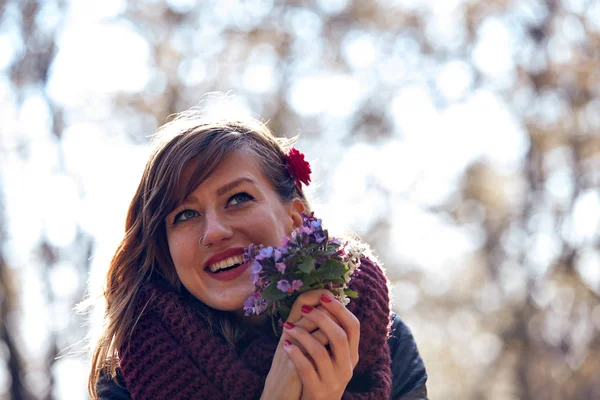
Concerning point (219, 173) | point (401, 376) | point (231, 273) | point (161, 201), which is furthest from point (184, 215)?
point (401, 376)

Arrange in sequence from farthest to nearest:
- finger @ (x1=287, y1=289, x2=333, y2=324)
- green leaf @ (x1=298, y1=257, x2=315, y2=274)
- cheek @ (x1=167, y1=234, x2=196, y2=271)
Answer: cheek @ (x1=167, y1=234, x2=196, y2=271) < finger @ (x1=287, y1=289, x2=333, y2=324) < green leaf @ (x1=298, y1=257, x2=315, y2=274)

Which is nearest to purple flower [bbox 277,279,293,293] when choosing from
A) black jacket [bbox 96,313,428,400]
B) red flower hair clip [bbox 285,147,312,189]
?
red flower hair clip [bbox 285,147,312,189]

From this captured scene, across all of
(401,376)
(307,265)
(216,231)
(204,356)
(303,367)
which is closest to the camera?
(307,265)

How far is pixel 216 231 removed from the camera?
3293 mm

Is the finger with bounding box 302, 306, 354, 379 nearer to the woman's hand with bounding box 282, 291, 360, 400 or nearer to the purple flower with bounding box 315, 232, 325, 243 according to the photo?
the woman's hand with bounding box 282, 291, 360, 400

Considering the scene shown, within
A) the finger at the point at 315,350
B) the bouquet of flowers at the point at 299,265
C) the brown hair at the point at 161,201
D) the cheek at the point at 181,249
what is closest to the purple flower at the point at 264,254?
the bouquet of flowers at the point at 299,265

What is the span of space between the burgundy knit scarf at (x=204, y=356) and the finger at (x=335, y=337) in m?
0.30

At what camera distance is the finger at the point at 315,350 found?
3.02m

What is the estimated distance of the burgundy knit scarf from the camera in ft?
11.0

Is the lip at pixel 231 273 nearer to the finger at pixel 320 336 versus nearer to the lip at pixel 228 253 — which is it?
the lip at pixel 228 253

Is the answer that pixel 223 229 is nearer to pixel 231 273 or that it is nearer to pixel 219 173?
pixel 231 273

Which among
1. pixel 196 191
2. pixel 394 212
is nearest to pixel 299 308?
pixel 196 191

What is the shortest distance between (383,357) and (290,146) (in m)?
1.23

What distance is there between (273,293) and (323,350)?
0.33 meters
